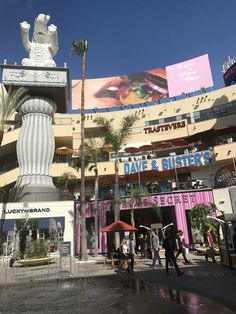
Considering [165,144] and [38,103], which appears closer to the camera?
[38,103]

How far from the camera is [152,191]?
27.2 m

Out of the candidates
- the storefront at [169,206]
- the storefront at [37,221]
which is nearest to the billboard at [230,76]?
the storefront at [169,206]

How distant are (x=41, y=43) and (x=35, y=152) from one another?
11476mm

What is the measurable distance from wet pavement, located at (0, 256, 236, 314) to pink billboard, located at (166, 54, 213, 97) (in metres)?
35.4

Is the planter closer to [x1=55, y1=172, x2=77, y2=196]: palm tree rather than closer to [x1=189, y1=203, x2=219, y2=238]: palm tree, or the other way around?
[x1=189, y1=203, x2=219, y2=238]: palm tree

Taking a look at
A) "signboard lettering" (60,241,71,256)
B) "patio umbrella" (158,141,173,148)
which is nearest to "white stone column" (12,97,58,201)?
"signboard lettering" (60,241,71,256)

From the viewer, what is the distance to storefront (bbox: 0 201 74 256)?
24188 millimetres

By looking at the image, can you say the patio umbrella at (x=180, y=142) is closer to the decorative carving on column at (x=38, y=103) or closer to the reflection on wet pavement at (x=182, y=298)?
the decorative carving on column at (x=38, y=103)

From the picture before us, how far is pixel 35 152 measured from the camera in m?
26.4

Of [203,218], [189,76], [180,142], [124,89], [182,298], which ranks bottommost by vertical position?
[182,298]

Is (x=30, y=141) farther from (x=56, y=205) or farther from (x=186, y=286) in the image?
(x=186, y=286)

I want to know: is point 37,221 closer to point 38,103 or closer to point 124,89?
point 38,103

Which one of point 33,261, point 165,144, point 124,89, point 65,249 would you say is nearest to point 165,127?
point 165,144

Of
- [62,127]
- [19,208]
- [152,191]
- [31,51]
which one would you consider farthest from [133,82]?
[19,208]
